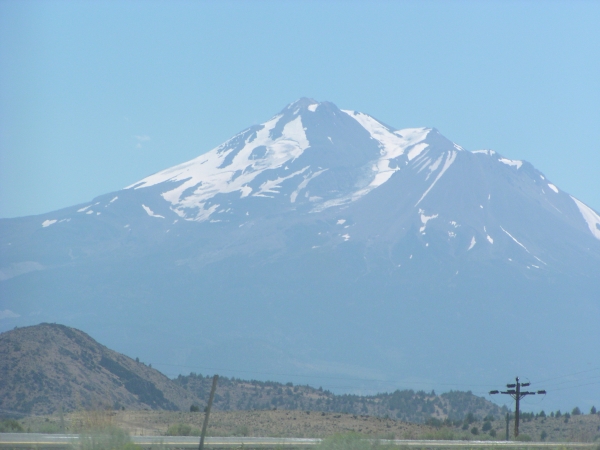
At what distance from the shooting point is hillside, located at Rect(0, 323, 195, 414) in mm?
61906

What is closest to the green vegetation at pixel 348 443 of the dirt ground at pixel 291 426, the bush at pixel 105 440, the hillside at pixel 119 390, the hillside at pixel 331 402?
the bush at pixel 105 440

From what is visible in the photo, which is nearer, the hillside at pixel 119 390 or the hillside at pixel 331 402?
the hillside at pixel 119 390

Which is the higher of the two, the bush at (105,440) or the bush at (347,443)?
the bush at (347,443)

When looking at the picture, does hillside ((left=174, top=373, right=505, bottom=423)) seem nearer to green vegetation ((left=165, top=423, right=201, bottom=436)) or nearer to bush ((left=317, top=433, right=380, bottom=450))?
Result: green vegetation ((left=165, top=423, right=201, bottom=436))

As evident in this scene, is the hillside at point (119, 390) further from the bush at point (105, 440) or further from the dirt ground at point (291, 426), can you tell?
the bush at point (105, 440)

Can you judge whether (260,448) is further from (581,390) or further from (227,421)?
(581,390)

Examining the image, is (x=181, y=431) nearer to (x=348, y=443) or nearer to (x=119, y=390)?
(x=348, y=443)

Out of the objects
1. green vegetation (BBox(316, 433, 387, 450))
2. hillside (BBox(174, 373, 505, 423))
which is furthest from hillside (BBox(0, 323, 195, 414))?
green vegetation (BBox(316, 433, 387, 450))

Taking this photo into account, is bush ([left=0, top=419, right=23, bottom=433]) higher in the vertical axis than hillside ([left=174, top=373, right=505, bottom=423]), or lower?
lower

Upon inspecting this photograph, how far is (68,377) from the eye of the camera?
67438 mm

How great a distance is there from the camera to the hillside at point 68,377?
61906mm

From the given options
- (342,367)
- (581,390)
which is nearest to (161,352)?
(342,367)

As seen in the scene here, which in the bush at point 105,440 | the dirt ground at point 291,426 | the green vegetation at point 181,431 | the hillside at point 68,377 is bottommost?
the bush at point 105,440

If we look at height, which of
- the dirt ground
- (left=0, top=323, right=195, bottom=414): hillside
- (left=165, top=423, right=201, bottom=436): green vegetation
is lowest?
(left=165, top=423, right=201, bottom=436): green vegetation
